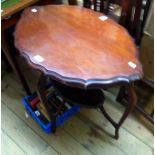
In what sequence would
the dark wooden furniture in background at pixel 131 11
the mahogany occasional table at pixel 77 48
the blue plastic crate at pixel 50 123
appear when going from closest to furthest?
the mahogany occasional table at pixel 77 48, the dark wooden furniture in background at pixel 131 11, the blue plastic crate at pixel 50 123

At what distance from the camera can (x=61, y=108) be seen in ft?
4.35

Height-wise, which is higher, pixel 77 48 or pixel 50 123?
pixel 77 48

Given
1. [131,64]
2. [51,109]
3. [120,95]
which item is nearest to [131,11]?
[131,64]

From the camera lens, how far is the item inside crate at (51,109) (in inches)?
52.9

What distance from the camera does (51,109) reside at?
4.40ft

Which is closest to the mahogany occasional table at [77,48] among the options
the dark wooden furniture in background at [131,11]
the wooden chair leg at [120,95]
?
the dark wooden furniture in background at [131,11]

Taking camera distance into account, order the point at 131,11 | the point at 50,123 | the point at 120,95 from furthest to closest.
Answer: the point at 120,95, the point at 50,123, the point at 131,11

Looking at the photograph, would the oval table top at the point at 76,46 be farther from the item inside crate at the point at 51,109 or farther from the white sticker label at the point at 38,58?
the item inside crate at the point at 51,109

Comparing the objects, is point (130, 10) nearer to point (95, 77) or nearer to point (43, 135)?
point (95, 77)

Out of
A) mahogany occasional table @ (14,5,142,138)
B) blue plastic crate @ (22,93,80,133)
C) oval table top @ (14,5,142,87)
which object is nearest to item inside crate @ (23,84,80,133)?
blue plastic crate @ (22,93,80,133)

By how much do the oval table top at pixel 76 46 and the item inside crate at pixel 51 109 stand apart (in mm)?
439

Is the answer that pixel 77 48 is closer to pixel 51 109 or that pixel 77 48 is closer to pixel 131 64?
pixel 131 64

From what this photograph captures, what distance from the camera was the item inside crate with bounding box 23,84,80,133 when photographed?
4.41 ft

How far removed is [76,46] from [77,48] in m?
0.01
